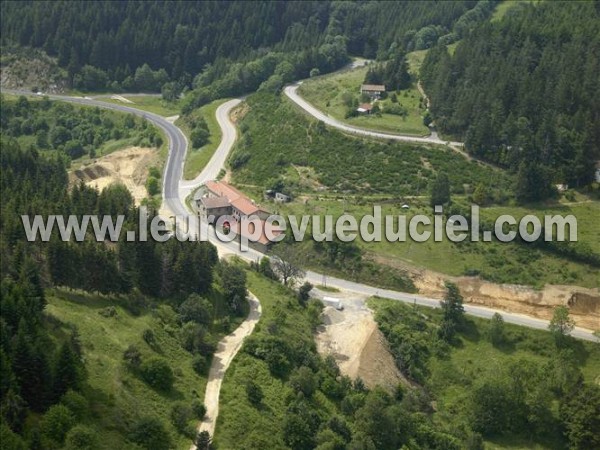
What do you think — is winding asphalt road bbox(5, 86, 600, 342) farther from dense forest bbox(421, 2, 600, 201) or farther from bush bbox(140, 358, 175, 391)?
bush bbox(140, 358, 175, 391)

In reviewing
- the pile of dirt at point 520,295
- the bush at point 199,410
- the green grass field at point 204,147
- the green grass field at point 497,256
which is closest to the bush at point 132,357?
the bush at point 199,410

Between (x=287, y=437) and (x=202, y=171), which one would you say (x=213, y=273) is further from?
(x=202, y=171)

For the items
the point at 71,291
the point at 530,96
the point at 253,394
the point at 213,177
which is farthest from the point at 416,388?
the point at 213,177

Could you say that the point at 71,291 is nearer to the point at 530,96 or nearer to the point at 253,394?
the point at 253,394

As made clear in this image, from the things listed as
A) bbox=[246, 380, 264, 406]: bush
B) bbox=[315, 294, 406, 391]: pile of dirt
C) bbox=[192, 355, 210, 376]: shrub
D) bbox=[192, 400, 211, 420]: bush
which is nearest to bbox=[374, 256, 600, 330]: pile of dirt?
bbox=[315, 294, 406, 391]: pile of dirt

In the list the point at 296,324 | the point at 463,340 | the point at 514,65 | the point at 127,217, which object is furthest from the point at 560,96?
the point at 127,217

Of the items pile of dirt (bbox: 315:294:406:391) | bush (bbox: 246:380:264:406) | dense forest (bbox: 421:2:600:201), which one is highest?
dense forest (bbox: 421:2:600:201)
